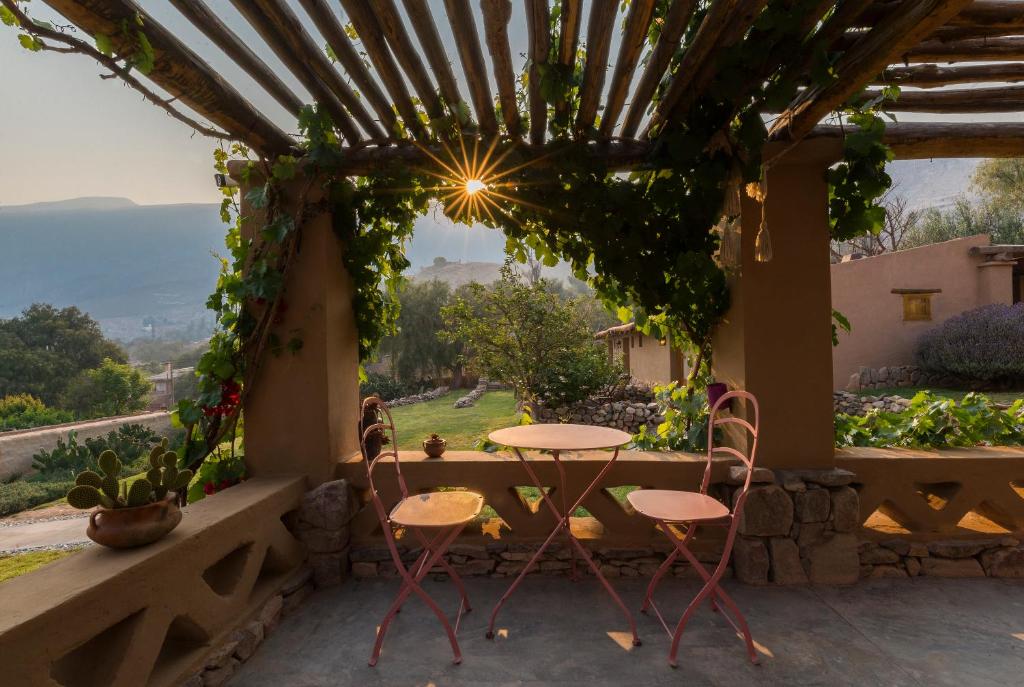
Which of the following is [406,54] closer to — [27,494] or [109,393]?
[27,494]

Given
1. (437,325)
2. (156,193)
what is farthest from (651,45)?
(437,325)

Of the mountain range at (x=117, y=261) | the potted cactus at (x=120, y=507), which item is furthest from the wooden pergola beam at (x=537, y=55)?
the mountain range at (x=117, y=261)

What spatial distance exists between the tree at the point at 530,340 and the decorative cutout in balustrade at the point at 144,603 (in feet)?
22.8

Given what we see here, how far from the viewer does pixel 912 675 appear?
1.78 m

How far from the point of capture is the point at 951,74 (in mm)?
2277

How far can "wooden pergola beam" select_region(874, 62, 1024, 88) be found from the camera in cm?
226

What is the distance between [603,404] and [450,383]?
490 inches

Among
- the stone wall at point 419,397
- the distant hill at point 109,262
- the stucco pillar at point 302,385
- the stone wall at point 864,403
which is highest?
the distant hill at point 109,262

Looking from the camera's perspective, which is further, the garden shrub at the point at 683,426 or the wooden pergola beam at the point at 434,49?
the garden shrub at the point at 683,426

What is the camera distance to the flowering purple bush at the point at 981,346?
9.37 m

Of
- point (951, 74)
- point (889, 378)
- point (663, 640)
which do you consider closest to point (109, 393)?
point (663, 640)

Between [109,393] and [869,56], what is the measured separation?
21173mm

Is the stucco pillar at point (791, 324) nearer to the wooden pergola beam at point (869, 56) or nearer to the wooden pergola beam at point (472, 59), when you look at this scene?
the wooden pergola beam at point (869, 56)

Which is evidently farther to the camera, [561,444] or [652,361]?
[652,361]
